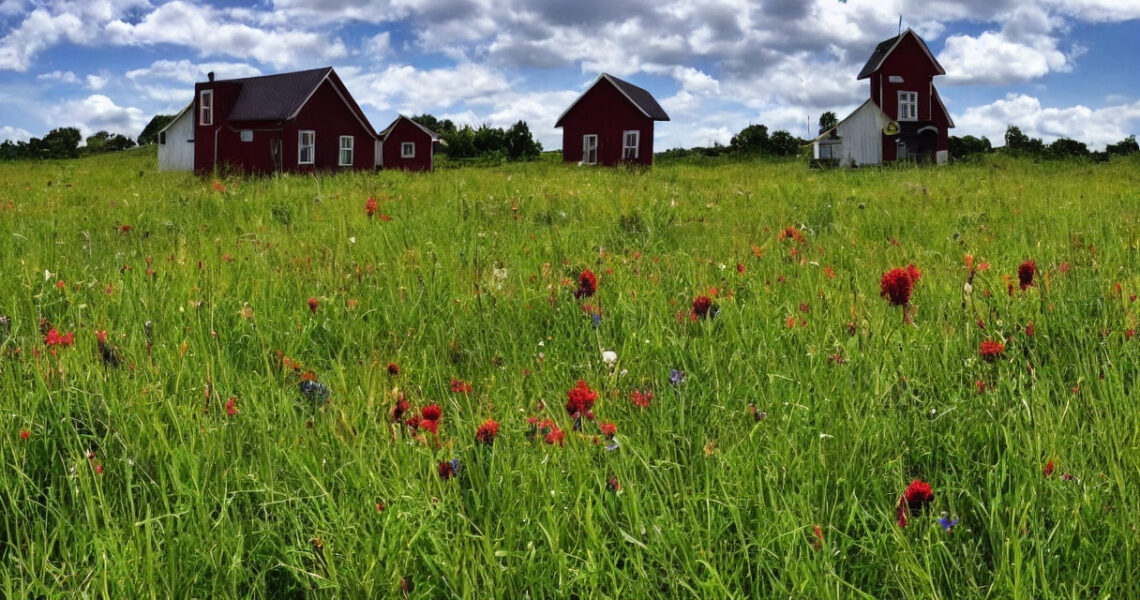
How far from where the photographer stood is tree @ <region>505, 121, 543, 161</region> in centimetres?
4978

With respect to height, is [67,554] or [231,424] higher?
[231,424]

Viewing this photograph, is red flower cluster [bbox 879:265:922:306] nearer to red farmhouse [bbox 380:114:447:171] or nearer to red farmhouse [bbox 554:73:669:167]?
red farmhouse [bbox 554:73:669:167]

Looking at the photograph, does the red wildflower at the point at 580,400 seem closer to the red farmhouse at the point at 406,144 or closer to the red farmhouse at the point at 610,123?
the red farmhouse at the point at 610,123

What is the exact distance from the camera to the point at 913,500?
5.36ft

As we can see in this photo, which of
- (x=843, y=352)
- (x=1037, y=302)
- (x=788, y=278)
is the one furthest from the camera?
(x=788, y=278)

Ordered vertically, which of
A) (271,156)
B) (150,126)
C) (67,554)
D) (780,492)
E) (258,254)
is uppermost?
(150,126)

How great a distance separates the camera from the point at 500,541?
1.74 meters

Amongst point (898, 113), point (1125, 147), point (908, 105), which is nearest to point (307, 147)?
point (898, 113)

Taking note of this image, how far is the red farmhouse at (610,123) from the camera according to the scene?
3634 centimetres

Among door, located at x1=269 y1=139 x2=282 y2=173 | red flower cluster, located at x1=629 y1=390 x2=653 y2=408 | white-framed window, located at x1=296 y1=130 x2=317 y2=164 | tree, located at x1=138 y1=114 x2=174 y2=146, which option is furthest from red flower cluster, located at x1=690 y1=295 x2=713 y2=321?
tree, located at x1=138 y1=114 x2=174 y2=146

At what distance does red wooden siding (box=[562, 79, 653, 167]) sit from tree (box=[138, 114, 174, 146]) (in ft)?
124

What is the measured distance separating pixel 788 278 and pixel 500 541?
2.72m

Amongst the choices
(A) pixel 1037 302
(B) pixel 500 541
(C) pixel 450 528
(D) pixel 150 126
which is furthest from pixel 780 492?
(D) pixel 150 126

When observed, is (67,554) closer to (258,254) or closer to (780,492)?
(780,492)
